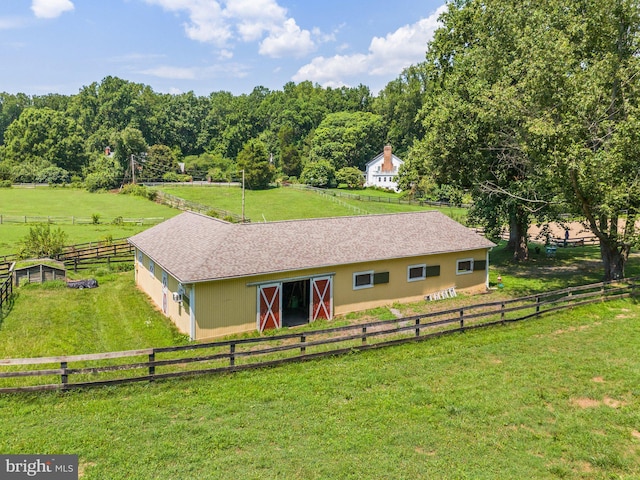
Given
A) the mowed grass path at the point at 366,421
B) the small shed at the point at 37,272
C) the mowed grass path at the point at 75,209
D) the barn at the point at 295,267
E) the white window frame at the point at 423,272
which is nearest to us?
the mowed grass path at the point at 366,421

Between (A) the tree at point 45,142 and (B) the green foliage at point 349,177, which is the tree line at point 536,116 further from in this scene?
(A) the tree at point 45,142

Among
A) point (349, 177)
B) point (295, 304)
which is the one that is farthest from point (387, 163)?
point (295, 304)

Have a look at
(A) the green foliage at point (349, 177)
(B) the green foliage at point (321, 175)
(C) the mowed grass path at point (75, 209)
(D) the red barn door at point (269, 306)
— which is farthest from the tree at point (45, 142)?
(D) the red barn door at point (269, 306)

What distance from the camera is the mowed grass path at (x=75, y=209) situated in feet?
130

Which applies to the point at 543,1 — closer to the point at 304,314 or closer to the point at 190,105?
the point at 304,314

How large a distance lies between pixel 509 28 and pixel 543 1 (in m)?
1.89

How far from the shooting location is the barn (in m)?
16.1

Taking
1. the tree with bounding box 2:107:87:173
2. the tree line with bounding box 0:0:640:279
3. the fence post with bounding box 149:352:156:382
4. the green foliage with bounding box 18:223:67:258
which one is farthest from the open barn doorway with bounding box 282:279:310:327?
the tree with bounding box 2:107:87:173

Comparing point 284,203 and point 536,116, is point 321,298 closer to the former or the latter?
point 536,116

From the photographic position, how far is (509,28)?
841 inches

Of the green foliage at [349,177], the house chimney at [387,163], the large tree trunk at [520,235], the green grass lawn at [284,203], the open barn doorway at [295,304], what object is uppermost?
the house chimney at [387,163]

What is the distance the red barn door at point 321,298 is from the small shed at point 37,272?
48.4ft

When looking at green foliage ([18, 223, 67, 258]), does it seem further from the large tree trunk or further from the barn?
the large tree trunk
